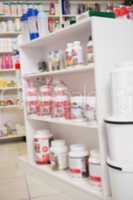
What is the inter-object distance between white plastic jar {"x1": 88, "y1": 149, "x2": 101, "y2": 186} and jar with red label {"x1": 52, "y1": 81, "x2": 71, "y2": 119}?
342 mm

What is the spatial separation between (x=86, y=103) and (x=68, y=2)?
9.84 feet

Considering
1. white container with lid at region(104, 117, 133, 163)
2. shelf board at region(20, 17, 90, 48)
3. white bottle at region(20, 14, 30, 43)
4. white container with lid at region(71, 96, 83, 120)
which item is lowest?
white container with lid at region(104, 117, 133, 163)

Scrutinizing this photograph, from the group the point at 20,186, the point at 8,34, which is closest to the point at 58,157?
the point at 20,186

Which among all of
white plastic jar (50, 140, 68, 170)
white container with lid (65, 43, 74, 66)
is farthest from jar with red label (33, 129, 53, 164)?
white container with lid (65, 43, 74, 66)

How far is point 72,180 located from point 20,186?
0.48 m

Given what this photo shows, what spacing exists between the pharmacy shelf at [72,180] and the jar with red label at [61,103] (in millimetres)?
419

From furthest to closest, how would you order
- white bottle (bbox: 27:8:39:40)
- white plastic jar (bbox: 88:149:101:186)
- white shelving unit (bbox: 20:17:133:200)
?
white bottle (bbox: 27:8:39:40) < white plastic jar (bbox: 88:149:101:186) < white shelving unit (bbox: 20:17:133:200)

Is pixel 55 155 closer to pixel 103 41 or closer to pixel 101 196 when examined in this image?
pixel 101 196

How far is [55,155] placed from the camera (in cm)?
211

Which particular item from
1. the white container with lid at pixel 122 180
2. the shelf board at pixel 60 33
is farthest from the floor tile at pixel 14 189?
the shelf board at pixel 60 33

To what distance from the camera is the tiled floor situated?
192 centimetres

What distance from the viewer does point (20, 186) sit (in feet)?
7.04

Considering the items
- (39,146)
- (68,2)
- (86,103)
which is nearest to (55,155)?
A: (39,146)

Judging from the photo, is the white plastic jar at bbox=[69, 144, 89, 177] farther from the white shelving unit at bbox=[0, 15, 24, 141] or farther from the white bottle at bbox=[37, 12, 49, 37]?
the white shelving unit at bbox=[0, 15, 24, 141]
